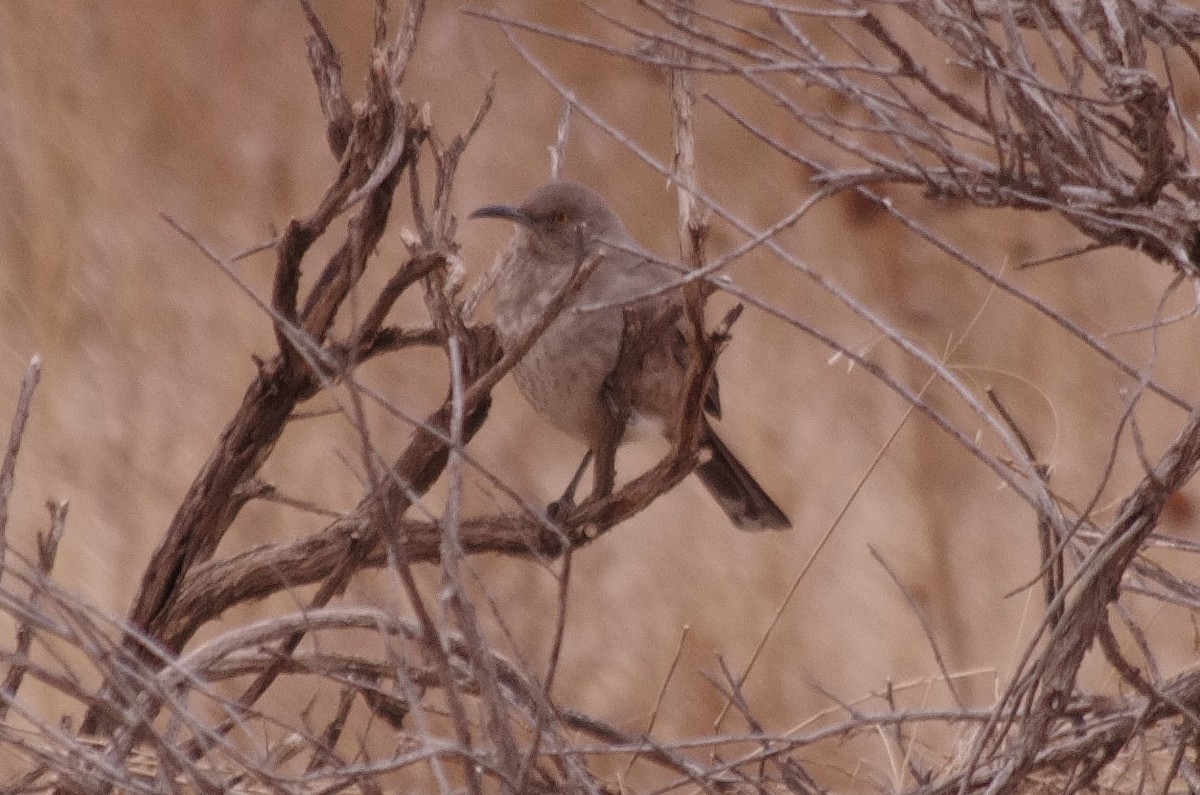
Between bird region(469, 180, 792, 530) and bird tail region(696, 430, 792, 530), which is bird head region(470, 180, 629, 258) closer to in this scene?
bird region(469, 180, 792, 530)

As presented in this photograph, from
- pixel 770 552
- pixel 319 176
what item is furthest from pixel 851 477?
pixel 319 176

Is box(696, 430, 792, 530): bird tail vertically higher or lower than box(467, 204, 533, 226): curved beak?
lower

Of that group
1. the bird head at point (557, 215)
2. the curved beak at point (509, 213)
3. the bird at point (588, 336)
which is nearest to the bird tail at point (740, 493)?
the bird at point (588, 336)

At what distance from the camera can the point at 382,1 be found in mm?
3041

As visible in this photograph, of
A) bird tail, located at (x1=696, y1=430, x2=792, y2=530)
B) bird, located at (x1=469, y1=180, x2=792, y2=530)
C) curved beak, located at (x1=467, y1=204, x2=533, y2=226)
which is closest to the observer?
bird, located at (x1=469, y1=180, x2=792, y2=530)

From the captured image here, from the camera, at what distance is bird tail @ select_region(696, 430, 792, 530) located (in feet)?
13.2

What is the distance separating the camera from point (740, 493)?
4059 mm

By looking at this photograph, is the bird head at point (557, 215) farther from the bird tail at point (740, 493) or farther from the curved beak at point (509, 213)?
the bird tail at point (740, 493)

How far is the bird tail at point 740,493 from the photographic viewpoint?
13.2 ft

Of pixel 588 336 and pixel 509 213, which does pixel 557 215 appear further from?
pixel 588 336

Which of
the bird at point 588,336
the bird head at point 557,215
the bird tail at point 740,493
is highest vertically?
the bird head at point 557,215

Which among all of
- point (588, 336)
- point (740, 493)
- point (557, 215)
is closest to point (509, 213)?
point (557, 215)

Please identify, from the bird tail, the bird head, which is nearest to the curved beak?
the bird head

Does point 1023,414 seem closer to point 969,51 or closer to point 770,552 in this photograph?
point 770,552
